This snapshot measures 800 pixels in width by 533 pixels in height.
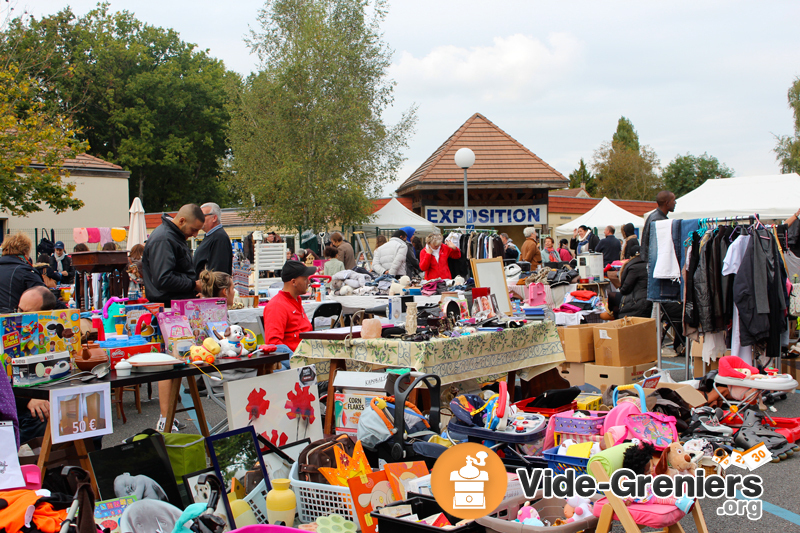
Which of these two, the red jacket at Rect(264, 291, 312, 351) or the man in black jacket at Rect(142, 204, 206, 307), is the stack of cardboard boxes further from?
the man in black jacket at Rect(142, 204, 206, 307)

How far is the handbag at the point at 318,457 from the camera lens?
3.01 m

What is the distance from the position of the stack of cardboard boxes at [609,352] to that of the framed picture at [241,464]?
4.00 meters

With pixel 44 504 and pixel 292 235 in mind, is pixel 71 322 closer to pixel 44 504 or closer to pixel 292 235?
pixel 44 504

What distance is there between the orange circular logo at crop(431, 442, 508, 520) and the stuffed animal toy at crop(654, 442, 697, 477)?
1.26m

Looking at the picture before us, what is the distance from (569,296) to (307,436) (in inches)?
211

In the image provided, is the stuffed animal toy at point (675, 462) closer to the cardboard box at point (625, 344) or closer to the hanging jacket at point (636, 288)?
the cardboard box at point (625, 344)

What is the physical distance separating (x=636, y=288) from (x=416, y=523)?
18.5 ft

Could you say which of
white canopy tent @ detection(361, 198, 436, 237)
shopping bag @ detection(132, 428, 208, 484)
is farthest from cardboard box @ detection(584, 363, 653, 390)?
white canopy tent @ detection(361, 198, 436, 237)

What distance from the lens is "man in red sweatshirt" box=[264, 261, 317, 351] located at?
4699 millimetres

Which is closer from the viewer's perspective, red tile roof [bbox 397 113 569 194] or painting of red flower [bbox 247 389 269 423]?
painting of red flower [bbox 247 389 269 423]

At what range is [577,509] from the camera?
2.56 m

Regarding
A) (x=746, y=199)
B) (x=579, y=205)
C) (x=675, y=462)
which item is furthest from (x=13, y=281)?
(x=579, y=205)

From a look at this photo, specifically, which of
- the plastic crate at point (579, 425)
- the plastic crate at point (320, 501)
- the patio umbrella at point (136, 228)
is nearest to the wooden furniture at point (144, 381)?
the plastic crate at point (320, 501)

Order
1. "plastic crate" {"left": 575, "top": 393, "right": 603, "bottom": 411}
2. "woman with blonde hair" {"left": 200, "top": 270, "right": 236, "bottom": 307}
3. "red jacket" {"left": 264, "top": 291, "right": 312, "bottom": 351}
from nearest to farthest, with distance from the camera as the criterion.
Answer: "plastic crate" {"left": 575, "top": 393, "right": 603, "bottom": 411}, "red jacket" {"left": 264, "top": 291, "right": 312, "bottom": 351}, "woman with blonde hair" {"left": 200, "top": 270, "right": 236, "bottom": 307}
